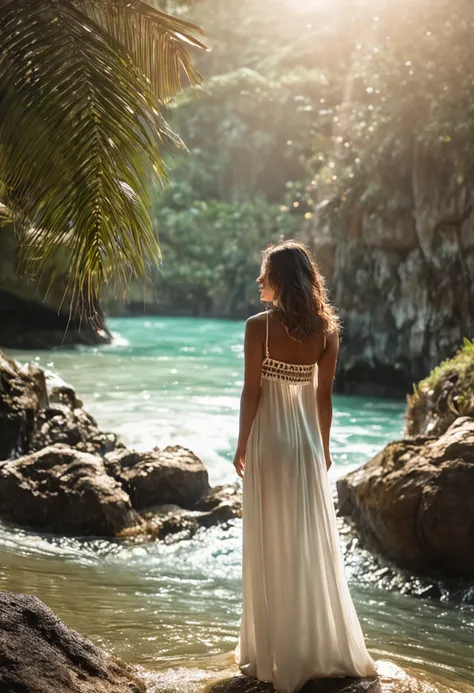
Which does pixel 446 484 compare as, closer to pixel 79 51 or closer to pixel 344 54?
pixel 79 51

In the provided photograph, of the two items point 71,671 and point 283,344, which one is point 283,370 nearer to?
point 283,344

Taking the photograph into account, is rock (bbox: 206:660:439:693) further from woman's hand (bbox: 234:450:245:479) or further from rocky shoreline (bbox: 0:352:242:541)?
rocky shoreline (bbox: 0:352:242:541)

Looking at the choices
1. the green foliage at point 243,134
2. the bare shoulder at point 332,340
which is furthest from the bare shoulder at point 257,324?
the green foliage at point 243,134

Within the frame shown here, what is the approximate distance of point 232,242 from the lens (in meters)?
45.0

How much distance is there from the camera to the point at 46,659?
3.62 metres

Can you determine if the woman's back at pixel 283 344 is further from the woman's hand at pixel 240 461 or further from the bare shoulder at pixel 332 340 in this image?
the woman's hand at pixel 240 461

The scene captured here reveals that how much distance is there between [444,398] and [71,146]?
20.6 feet

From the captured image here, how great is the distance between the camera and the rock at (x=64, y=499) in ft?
28.7

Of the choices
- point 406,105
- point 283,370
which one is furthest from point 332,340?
point 406,105

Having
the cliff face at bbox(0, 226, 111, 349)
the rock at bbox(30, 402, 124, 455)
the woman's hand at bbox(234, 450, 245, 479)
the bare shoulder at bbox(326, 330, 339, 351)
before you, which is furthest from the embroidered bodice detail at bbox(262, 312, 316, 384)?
the cliff face at bbox(0, 226, 111, 349)

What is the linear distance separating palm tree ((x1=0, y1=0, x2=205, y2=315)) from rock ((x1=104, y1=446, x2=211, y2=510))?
4.63 metres

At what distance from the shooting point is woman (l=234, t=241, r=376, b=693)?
14.3 feet

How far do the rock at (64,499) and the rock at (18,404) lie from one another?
4.24ft

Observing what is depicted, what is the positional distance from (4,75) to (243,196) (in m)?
44.8
